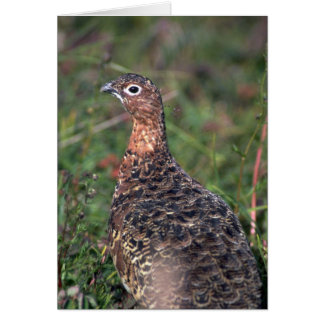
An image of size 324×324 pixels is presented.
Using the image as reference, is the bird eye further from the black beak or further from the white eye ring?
the black beak

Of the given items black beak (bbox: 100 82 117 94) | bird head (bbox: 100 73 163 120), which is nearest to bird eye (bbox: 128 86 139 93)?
bird head (bbox: 100 73 163 120)

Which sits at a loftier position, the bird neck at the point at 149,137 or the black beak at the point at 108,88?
the black beak at the point at 108,88

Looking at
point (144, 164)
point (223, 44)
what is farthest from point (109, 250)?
point (223, 44)

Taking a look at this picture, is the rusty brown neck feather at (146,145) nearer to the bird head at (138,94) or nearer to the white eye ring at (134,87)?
the bird head at (138,94)

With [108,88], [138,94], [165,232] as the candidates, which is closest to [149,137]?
[138,94]

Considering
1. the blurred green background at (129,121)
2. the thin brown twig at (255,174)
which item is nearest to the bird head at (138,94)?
the blurred green background at (129,121)

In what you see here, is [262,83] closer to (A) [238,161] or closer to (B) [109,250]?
(A) [238,161]
